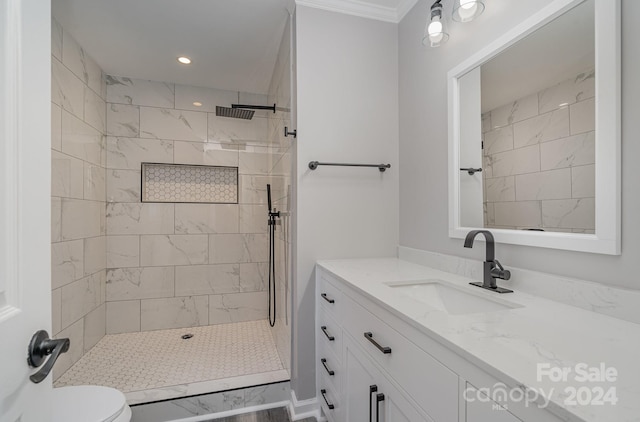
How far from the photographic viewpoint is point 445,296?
134 centimetres

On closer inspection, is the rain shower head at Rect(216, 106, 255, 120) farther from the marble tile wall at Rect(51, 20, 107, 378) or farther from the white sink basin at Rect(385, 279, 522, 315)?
the white sink basin at Rect(385, 279, 522, 315)

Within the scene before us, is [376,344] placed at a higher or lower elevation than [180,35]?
lower

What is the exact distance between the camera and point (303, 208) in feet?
6.07

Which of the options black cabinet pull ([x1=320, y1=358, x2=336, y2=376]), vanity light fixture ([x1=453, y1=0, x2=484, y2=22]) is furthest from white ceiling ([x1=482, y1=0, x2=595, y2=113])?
black cabinet pull ([x1=320, y1=358, x2=336, y2=376])

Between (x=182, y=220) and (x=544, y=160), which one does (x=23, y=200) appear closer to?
(x=544, y=160)

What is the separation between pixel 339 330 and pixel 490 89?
1.35 meters

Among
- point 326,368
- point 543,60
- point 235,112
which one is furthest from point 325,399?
point 235,112

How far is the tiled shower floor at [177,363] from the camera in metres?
1.97

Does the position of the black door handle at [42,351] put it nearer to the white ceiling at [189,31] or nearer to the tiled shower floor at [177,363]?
the tiled shower floor at [177,363]

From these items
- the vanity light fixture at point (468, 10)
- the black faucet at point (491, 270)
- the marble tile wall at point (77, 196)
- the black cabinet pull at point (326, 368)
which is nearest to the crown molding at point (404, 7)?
the vanity light fixture at point (468, 10)

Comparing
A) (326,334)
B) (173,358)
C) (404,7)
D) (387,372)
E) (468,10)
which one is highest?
(404,7)

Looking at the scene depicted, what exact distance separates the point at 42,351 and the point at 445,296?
4.53ft

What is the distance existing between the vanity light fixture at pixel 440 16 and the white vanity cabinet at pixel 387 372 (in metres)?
1.29

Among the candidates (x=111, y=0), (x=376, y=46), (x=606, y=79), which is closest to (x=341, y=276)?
(x=606, y=79)
